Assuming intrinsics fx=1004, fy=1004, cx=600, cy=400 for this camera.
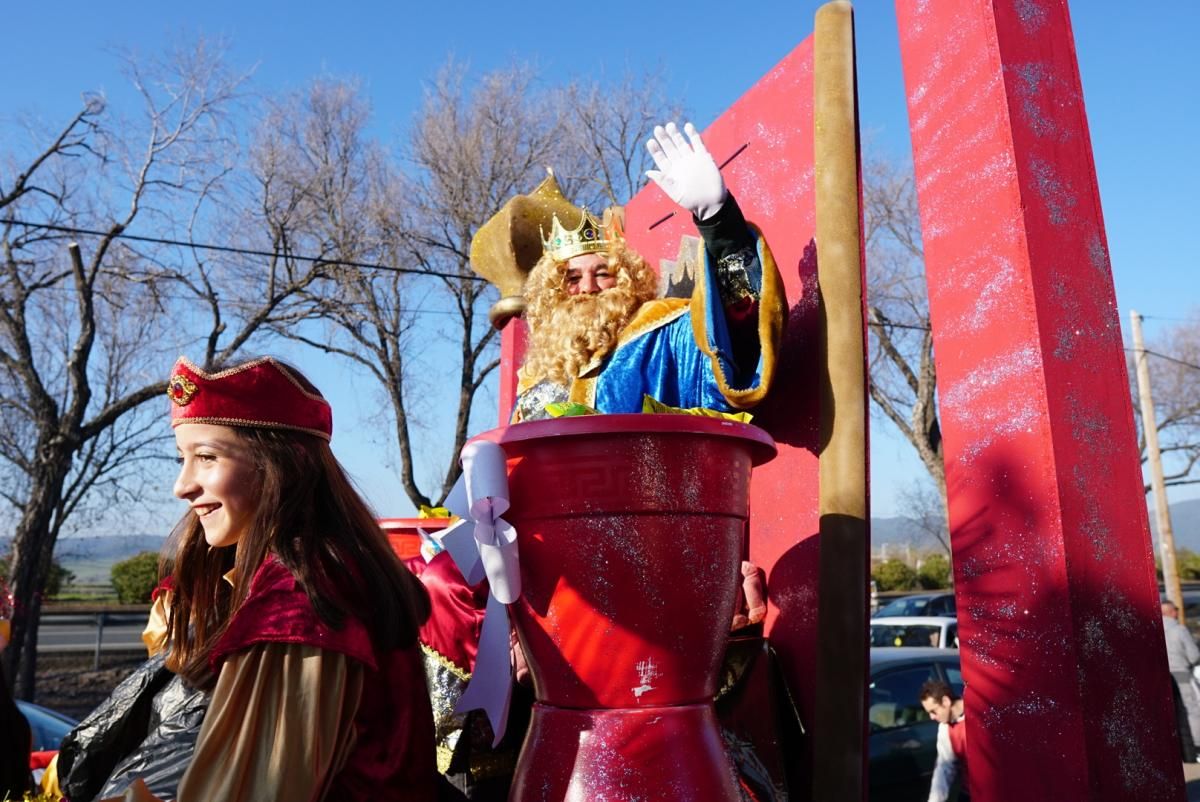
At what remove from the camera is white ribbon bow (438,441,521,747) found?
202 cm

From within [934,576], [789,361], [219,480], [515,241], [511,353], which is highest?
[515,241]

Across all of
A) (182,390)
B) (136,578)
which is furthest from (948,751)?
(136,578)

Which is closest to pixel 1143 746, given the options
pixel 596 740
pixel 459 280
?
pixel 596 740

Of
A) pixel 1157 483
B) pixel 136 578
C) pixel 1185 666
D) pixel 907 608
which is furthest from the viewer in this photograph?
pixel 136 578

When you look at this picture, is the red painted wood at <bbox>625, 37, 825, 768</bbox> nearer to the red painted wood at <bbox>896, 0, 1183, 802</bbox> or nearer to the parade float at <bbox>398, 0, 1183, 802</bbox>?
the parade float at <bbox>398, 0, 1183, 802</bbox>

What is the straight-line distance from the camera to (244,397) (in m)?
2.06

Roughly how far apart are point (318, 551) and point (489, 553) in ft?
1.10

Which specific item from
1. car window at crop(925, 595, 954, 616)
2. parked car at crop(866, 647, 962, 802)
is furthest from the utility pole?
parked car at crop(866, 647, 962, 802)

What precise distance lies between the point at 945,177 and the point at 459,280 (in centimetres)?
1327

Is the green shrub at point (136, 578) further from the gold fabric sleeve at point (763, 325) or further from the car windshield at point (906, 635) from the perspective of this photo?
the gold fabric sleeve at point (763, 325)

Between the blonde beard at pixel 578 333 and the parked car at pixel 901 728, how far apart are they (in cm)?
378

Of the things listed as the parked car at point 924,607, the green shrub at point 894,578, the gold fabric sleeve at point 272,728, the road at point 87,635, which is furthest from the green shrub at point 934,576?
the gold fabric sleeve at point 272,728

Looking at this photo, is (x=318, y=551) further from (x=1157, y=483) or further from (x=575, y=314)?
(x=1157, y=483)

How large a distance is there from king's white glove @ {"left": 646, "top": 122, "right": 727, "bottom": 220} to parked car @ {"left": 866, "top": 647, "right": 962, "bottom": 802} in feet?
14.3
